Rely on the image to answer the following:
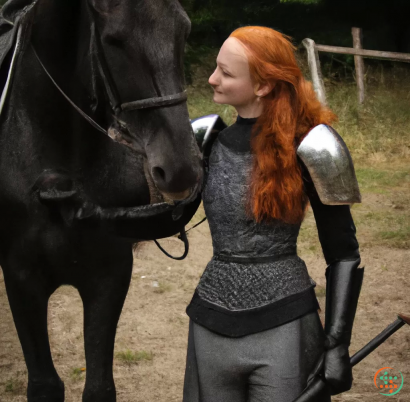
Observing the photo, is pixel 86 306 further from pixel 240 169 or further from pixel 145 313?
pixel 145 313

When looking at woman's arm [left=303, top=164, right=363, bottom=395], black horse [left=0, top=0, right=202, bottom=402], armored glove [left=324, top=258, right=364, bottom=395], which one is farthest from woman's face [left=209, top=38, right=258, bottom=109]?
armored glove [left=324, top=258, right=364, bottom=395]

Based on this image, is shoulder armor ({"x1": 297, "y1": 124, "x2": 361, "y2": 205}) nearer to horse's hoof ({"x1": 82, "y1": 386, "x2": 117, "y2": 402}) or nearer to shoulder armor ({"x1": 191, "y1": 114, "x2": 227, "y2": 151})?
shoulder armor ({"x1": 191, "y1": 114, "x2": 227, "y2": 151})

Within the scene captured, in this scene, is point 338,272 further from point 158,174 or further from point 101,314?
point 101,314

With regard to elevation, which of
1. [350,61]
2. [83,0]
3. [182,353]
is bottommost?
[182,353]

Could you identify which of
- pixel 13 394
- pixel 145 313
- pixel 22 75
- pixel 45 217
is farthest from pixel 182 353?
pixel 22 75

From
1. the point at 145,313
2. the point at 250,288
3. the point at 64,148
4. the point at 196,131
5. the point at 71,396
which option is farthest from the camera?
the point at 145,313

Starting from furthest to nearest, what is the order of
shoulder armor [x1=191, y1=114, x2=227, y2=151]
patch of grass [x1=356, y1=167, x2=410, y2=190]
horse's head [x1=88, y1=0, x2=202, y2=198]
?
patch of grass [x1=356, y1=167, x2=410, y2=190] < shoulder armor [x1=191, y1=114, x2=227, y2=151] < horse's head [x1=88, y1=0, x2=202, y2=198]

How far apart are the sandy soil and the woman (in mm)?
1906

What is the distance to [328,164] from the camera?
198cm

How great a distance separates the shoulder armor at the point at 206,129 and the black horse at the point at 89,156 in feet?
0.60

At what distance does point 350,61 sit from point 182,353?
9096mm

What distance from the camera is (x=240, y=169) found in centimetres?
209

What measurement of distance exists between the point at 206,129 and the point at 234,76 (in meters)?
0.23
